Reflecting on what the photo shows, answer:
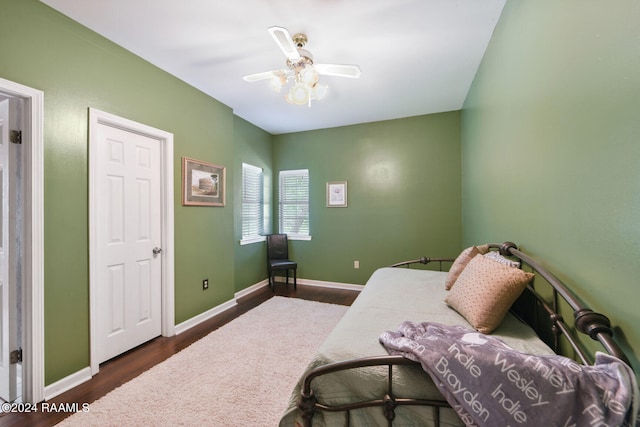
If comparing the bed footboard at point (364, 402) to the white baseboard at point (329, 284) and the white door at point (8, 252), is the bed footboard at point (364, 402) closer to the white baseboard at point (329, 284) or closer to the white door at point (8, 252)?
the white door at point (8, 252)

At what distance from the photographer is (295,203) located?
462 centimetres

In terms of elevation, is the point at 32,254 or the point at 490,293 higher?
the point at 32,254

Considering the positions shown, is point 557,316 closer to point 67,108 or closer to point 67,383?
point 67,383

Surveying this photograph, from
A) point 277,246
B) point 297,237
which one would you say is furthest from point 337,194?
point 277,246

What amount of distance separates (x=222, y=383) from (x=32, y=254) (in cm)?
155

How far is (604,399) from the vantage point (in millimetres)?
693

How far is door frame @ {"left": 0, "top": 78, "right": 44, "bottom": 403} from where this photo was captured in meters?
1.65

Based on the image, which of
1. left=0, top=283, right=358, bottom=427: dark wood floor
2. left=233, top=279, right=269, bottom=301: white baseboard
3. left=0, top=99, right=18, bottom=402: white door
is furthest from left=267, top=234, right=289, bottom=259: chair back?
left=0, top=99, right=18, bottom=402: white door

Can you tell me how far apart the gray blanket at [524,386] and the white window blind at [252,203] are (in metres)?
3.52

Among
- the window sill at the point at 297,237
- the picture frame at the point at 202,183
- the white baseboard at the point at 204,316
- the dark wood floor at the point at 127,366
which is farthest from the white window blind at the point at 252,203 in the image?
the dark wood floor at the point at 127,366

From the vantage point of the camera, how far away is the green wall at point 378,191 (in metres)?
3.73

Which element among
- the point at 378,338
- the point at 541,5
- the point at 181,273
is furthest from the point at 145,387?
the point at 541,5

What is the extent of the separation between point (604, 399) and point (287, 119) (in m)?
4.04

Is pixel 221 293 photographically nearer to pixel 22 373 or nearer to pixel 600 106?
pixel 22 373
